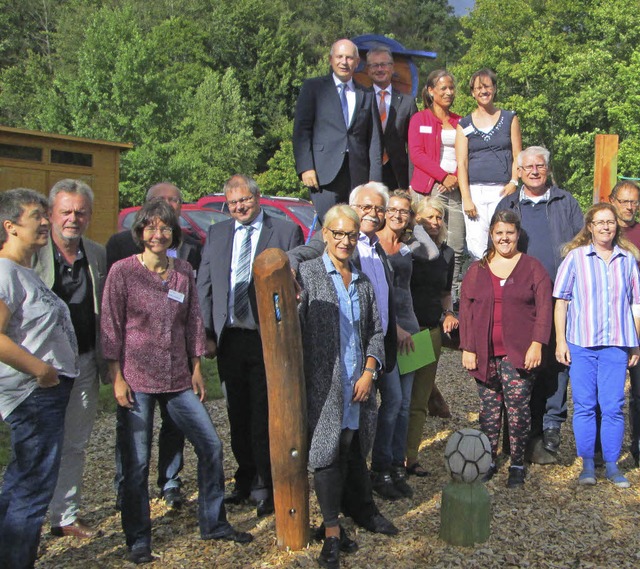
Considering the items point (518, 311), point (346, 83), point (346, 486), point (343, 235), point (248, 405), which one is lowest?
point (346, 486)

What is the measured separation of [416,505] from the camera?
214 inches

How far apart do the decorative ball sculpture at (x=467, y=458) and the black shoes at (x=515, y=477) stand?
0.95 metres

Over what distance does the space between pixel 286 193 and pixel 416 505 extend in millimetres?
35889

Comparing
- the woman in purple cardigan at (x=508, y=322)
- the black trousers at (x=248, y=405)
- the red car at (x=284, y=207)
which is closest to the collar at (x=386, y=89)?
the woman in purple cardigan at (x=508, y=322)

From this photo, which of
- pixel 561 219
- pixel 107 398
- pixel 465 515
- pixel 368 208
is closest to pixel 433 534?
pixel 465 515

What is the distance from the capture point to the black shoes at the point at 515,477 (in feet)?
19.0

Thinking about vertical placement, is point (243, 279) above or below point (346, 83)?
below

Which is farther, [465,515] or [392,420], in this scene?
[392,420]

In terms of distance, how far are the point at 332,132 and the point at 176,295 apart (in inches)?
101

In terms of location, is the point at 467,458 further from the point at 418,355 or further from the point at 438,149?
the point at 438,149

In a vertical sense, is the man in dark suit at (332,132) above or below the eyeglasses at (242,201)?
above

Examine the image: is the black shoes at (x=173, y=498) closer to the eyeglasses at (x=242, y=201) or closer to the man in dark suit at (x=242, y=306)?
the man in dark suit at (x=242, y=306)

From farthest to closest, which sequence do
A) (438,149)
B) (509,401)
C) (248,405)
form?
(438,149) < (509,401) < (248,405)

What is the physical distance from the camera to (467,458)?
4863 millimetres
